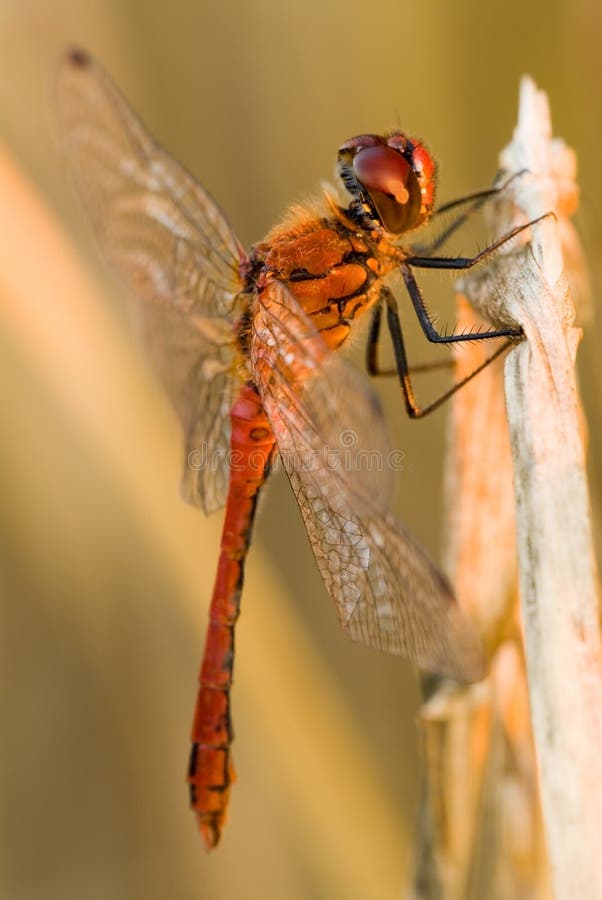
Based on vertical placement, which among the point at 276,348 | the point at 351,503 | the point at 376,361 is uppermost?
the point at 376,361

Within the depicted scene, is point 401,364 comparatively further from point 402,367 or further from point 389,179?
point 389,179

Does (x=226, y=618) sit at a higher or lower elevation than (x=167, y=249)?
lower

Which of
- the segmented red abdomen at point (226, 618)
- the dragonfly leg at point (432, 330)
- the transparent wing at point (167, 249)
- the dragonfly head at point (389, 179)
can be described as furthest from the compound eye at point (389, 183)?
the segmented red abdomen at point (226, 618)

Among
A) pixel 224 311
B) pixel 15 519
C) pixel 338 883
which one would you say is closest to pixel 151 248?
pixel 224 311

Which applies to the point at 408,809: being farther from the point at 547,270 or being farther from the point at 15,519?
the point at 547,270

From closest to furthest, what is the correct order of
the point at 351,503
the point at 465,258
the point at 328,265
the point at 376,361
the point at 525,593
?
the point at 525,593, the point at 351,503, the point at 465,258, the point at 328,265, the point at 376,361

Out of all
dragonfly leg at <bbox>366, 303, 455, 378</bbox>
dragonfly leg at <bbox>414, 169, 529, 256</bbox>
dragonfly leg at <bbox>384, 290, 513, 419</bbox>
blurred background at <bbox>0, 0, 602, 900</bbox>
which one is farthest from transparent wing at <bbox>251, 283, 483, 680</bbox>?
blurred background at <bbox>0, 0, 602, 900</bbox>

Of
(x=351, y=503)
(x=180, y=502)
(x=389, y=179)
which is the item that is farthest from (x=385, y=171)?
(x=180, y=502)
